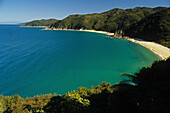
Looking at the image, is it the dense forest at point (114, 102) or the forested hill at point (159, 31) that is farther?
the forested hill at point (159, 31)

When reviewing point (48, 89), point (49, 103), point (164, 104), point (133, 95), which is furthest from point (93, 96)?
point (48, 89)

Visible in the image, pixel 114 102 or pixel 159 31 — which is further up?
pixel 159 31

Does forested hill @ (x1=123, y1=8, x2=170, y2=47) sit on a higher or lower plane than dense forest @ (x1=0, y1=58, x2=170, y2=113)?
higher

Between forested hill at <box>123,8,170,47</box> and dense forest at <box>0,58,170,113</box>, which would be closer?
dense forest at <box>0,58,170,113</box>

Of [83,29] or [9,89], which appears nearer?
[9,89]

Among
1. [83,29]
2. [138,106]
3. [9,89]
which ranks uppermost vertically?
[83,29]

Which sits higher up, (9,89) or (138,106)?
(138,106)

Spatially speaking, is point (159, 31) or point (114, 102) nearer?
point (114, 102)

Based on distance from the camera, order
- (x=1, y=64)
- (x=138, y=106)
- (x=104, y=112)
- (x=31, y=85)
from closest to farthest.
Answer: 1. (x=138, y=106)
2. (x=104, y=112)
3. (x=31, y=85)
4. (x=1, y=64)

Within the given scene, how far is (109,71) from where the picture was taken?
32.4 m

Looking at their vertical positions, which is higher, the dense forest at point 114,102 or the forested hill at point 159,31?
the forested hill at point 159,31

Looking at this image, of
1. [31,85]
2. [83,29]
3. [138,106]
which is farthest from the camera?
[83,29]

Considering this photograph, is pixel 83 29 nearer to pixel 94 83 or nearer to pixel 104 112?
pixel 94 83

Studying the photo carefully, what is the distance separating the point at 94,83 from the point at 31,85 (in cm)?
1805
